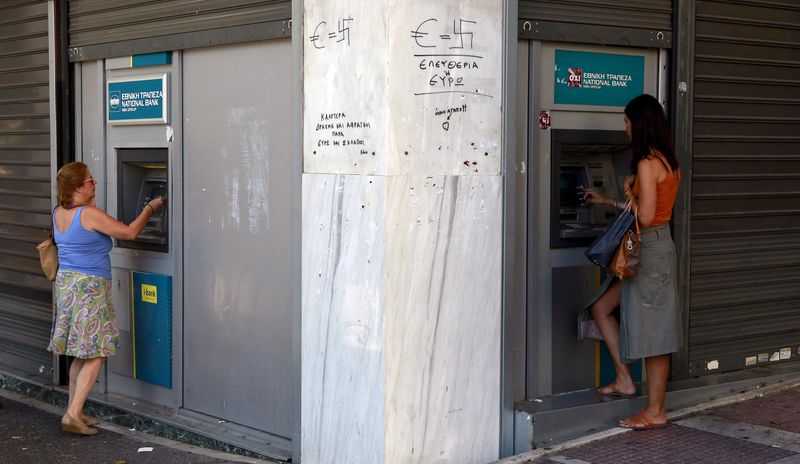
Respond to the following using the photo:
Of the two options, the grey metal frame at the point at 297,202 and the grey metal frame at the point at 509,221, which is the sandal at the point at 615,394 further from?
the grey metal frame at the point at 297,202

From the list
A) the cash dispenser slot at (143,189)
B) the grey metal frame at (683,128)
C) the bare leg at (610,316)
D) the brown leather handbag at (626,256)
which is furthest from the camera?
the cash dispenser slot at (143,189)

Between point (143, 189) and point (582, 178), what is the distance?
122 inches

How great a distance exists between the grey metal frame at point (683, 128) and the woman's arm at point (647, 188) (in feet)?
2.79

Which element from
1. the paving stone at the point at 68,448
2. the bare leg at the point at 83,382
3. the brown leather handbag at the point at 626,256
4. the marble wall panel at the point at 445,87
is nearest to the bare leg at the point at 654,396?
the brown leather handbag at the point at 626,256

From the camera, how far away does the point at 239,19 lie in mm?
6273

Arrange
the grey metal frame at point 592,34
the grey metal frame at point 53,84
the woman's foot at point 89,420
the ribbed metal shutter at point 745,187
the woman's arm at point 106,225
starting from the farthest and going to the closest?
the grey metal frame at point 53,84 → the woman's foot at point 89,420 → the woman's arm at point 106,225 → the ribbed metal shutter at point 745,187 → the grey metal frame at point 592,34

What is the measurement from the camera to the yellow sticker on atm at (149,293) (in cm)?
705

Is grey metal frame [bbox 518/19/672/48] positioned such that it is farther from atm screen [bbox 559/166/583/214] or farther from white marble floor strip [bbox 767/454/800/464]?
white marble floor strip [bbox 767/454/800/464]

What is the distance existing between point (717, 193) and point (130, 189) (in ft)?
12.7

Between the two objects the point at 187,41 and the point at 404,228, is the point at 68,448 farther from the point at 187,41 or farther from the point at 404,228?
the point at 404,228

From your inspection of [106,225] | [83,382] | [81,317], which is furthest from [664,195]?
[83,382]

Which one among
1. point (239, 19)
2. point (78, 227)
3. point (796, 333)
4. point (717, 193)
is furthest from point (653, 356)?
point (78, 227)

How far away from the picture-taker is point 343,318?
538 centimetres

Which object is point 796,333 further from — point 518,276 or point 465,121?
point 465,121
